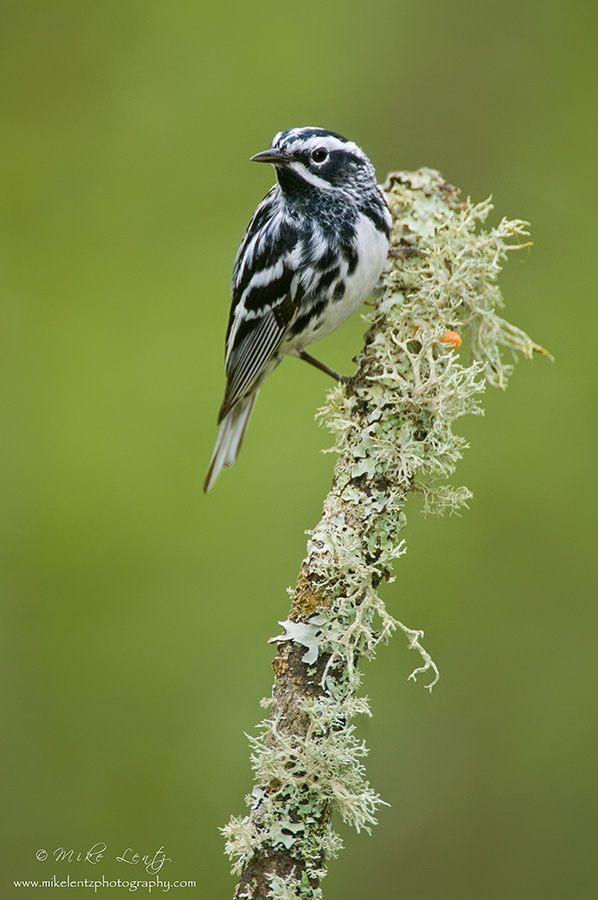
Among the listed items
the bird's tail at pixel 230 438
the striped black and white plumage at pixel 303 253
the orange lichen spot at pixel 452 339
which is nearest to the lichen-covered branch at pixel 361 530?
the orange lichen spot at pixel 452 339

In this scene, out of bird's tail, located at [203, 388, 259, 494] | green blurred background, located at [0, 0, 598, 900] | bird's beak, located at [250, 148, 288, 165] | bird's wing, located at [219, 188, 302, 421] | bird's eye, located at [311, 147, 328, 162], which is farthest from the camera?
green blurred background, located at [0, 0, 598, 900]

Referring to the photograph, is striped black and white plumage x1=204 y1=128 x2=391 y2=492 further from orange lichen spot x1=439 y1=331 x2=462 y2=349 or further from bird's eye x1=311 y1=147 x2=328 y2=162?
orange lichen spot x1=439 y1=331 x2=462 y2=349

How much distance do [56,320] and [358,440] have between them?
304 cm

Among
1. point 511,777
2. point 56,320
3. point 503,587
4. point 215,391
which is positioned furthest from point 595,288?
point 56,320

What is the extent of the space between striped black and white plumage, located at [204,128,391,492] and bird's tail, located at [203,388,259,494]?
0.67 ft

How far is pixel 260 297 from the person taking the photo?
3541 mm

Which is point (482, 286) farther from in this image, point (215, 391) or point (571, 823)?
point (571, 823)

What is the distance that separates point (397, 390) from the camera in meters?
2.66

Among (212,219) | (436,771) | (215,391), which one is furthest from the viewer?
(212,219)

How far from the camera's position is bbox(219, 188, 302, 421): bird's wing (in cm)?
346

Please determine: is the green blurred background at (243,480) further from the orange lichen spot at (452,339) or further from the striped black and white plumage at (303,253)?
the orange lichen spot at (452,339)

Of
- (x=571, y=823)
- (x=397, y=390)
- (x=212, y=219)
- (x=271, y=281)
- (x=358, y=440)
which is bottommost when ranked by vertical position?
(x=571, y=823)

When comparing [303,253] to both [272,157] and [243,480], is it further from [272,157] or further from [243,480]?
[243,480]

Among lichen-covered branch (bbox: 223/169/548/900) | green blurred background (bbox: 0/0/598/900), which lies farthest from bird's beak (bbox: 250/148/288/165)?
green blurred background (bbox: 0/0/598/900)
